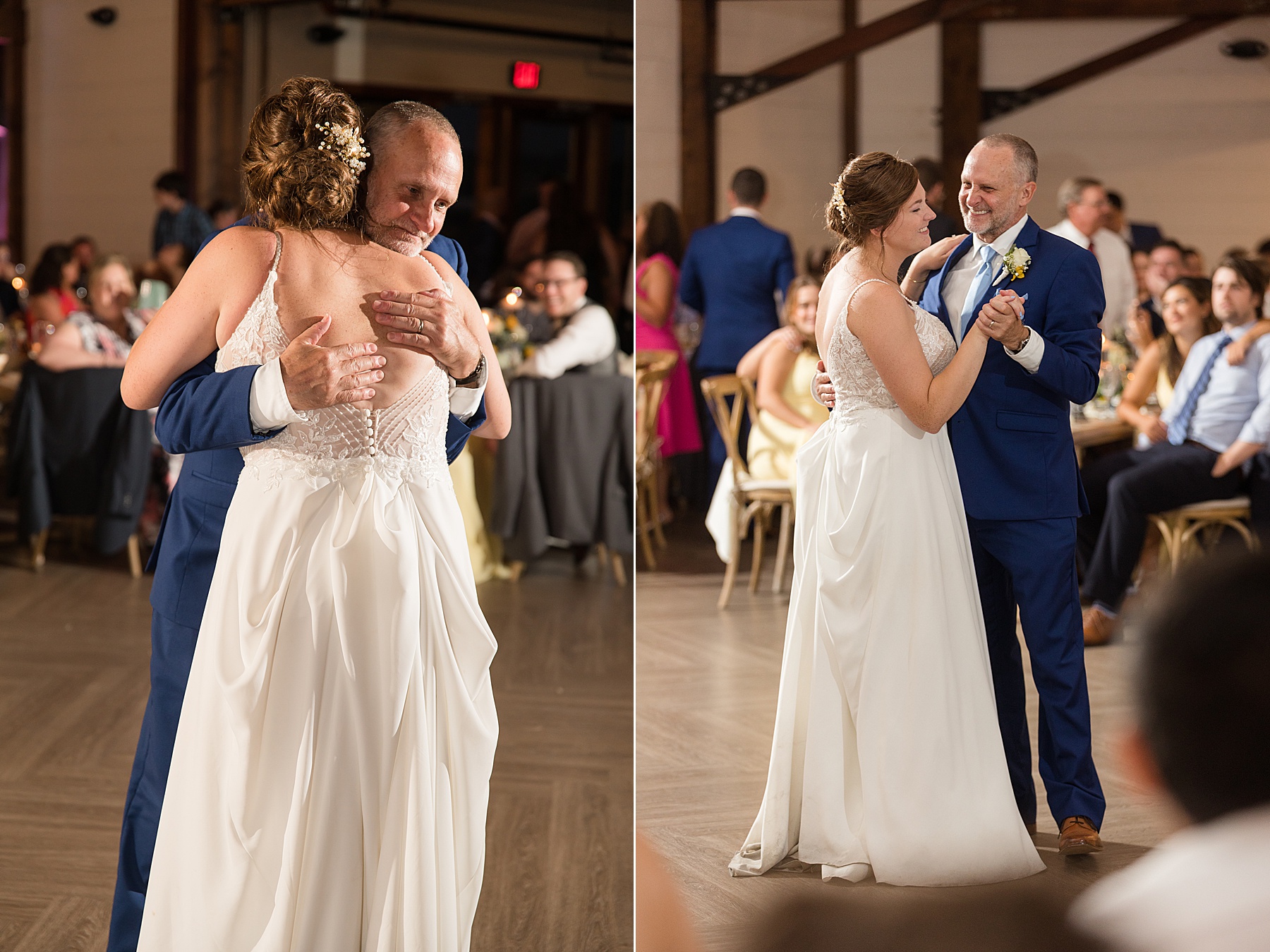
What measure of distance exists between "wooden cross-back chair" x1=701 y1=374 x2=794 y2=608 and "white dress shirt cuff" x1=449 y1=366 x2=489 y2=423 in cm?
276

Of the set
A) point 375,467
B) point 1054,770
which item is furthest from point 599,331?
point 375,467

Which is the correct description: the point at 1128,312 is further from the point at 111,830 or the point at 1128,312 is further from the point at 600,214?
the point at 600,214

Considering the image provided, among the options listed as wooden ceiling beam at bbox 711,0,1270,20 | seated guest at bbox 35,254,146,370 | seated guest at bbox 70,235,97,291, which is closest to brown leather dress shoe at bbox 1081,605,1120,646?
seated guest at bbox 35,254,146,370

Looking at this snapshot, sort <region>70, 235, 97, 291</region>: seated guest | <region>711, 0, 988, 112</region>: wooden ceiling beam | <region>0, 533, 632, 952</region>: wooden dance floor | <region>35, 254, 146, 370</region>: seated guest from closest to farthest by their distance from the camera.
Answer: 1. <region>0, 533, 632, 952</region>: wooden dance floor
2. <region>35, 254, 146, 370</region>: seated guest
3. <region>711, 0, 988, 112</region>: wooden ceiling beam
4. <region>70, 235, 97, 291</region>: seated guest

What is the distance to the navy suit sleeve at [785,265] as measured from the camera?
5.10m

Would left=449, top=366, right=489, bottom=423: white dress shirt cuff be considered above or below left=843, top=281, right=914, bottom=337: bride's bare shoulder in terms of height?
below

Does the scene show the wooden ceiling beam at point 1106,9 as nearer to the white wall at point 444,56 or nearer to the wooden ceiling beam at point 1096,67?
the wooden ceiling beam at point 1096,67

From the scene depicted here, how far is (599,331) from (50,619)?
267 cm

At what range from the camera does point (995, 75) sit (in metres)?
9.98

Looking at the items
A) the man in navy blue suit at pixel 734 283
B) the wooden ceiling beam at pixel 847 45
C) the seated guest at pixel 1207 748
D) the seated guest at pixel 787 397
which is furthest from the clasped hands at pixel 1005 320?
the wooden ceiling beam at pixel 847 45

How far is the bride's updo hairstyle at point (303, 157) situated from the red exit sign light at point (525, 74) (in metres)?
10.3

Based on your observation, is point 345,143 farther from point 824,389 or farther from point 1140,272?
point 1140,272

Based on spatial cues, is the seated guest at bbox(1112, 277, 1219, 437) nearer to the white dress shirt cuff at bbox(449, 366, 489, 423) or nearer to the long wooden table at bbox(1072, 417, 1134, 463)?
the long wooden table at bbox(1072, 417, 1134, 463)

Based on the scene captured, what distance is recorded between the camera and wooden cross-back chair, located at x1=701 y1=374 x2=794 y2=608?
4879 mm
